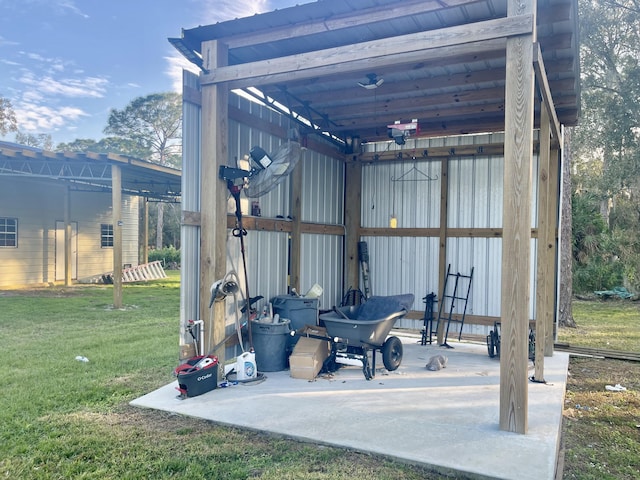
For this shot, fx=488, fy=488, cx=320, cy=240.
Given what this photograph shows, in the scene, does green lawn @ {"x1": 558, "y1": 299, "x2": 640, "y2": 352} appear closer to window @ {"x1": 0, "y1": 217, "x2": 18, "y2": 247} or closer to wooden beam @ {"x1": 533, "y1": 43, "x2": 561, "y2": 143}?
wooden beam @ {"x1": 533, "y1": 43, "x2": 561, "y2": 143}

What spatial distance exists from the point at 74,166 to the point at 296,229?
23.8ft

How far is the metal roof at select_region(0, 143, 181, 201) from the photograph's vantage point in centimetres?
970

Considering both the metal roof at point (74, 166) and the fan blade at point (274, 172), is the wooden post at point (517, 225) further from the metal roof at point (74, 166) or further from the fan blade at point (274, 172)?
the metal roof at point (74, 166)

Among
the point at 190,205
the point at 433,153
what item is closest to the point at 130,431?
the point at 190,205

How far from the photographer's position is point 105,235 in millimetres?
14781

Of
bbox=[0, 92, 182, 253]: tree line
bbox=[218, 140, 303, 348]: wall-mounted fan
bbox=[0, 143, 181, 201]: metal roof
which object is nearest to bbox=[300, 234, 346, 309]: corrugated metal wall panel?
bbox=[218, 140, 303, 348]: wall-mounted fan

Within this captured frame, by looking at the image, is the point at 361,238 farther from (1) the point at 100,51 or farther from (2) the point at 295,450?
(1) the point at 100,51

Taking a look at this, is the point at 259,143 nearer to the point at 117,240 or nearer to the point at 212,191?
the point at 212,191

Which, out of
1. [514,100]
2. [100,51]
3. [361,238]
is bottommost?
[361,238]

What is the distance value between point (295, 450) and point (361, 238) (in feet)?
14.8

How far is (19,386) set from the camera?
4.20 m

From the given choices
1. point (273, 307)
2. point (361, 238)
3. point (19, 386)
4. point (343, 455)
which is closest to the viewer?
point (343, 455)

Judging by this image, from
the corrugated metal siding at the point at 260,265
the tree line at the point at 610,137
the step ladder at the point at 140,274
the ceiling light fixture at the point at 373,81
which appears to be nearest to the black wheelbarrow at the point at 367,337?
the corrugated metal siding at the point at 260,265

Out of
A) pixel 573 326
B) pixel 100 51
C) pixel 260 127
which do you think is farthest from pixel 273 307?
pixel 100 51
